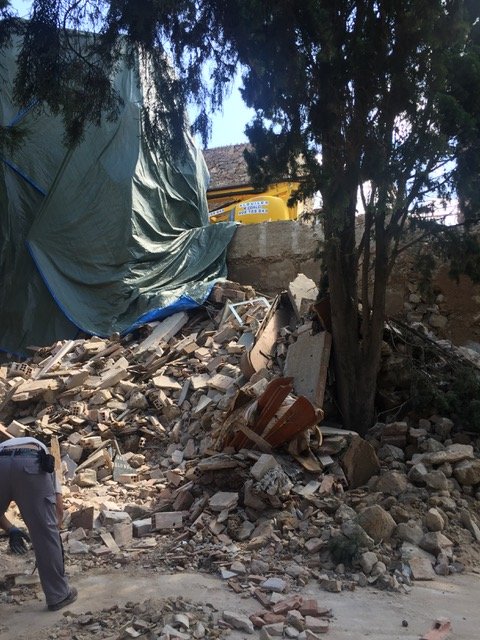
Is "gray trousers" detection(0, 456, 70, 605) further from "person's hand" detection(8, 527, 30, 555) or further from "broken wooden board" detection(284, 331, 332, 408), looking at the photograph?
"broken wooden board" detection(284, 331, 332, 408)

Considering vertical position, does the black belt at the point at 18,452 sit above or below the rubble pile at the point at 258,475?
above

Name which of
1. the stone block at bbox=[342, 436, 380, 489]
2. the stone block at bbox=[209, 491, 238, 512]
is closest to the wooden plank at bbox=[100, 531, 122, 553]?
the stone block at bbox=[209, 491, 238, 512]

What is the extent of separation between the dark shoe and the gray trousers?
20 millimetres

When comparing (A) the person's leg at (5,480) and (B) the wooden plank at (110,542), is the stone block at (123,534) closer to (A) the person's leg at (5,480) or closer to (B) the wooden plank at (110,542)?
(B) the wooden plank at (110,542)

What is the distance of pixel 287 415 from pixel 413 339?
2850 millimetres

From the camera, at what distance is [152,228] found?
13.1m

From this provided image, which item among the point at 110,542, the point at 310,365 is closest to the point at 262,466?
the point at 110,542

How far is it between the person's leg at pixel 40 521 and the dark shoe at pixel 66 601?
2 cm

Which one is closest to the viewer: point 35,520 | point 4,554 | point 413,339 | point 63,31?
point 35,520

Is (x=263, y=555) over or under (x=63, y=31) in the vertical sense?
under

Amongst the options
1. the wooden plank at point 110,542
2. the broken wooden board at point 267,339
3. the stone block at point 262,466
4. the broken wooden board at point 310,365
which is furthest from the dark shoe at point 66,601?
the broken wooden board at point 267,339

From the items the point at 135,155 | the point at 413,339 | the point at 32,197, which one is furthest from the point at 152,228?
the point at 413,339

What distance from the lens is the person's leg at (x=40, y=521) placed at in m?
4.37

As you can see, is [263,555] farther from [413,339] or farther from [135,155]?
[135,155]
